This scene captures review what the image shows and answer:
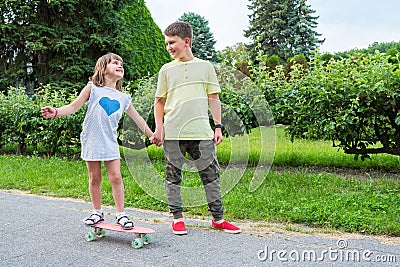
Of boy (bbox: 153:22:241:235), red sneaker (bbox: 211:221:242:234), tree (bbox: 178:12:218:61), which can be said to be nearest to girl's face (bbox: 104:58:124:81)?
boy (bbox: 153:22:241:235)

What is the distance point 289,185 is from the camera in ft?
20.3

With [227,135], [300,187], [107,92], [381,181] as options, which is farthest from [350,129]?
[107,92]

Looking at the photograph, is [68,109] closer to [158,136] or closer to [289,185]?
[158,136]

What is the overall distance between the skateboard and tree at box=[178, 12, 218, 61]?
35.0 m

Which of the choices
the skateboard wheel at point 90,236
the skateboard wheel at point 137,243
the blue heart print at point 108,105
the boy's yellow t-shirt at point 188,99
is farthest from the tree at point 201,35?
the skateboard wheel at point 137,243

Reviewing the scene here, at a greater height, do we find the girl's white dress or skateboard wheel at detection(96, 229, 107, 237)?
the girl's white dress

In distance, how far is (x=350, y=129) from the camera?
6.66 meters

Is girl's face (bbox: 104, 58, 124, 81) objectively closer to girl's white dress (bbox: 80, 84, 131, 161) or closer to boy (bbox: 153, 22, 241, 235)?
girl's white dress (bbox: 80, 84, 131, 161)

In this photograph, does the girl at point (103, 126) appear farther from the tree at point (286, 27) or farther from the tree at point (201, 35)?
the tree at point (201, 35)

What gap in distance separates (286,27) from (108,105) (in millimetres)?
35071

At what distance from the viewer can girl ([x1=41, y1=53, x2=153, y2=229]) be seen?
4.00 metres

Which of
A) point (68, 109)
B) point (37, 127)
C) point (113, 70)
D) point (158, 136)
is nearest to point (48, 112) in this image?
point (68, 109)

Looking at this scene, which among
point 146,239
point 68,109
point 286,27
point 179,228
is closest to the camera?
point 146,239

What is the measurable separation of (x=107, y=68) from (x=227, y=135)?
3343 millimetres
